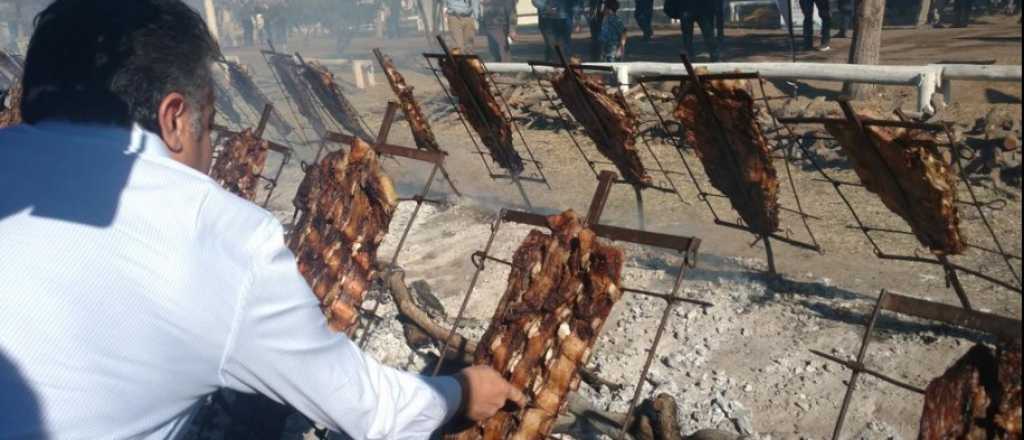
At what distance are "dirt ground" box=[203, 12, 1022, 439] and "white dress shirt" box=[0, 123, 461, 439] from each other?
8.48 feet

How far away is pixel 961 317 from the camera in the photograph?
8.20 feet

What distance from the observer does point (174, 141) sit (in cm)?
225

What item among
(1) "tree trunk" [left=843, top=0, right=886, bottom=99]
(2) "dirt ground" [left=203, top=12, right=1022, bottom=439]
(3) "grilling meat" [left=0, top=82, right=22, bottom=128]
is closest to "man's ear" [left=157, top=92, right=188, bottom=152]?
(2) "dirt ground" [left=203, top=12, right=1022, bottom=439]

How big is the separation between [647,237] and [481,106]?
3.73 metres

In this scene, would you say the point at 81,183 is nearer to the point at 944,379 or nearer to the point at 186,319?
the point at 186,319

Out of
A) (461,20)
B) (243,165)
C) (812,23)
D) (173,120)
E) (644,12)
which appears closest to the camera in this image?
(173,120)

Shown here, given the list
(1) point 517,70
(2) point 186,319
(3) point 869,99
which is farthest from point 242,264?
(3) point 869,99

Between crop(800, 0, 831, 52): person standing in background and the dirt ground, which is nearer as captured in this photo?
the dirt ground

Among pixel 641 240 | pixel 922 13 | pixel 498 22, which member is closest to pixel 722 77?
pixel 641 240

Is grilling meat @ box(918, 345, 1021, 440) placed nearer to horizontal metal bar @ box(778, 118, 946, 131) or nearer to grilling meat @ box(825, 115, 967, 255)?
horizontal metal bar @ box(778, 118, 946, 131)

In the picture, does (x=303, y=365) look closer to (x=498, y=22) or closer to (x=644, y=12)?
(x=498, y=22)

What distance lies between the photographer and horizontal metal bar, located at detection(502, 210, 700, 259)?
10.0ft

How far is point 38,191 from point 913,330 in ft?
14.7

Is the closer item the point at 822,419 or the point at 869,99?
the point at 822,419
